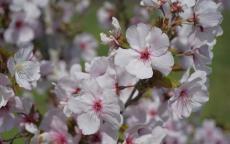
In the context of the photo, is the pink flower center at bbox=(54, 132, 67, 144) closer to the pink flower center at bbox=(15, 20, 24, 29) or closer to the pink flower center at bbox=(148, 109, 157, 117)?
the pink flower center at bbox=(148, 109, 157, 117)

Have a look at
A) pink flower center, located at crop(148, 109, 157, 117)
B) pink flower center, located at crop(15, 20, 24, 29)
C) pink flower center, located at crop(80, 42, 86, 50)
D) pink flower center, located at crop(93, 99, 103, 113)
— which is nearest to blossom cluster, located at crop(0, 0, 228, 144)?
pink flower center, located at crop(93, 99, 103, 113)

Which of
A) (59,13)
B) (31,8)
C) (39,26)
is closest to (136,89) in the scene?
(31,8)

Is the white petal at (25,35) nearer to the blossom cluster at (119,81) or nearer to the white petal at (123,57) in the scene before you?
the blossom cluster at (119,81)

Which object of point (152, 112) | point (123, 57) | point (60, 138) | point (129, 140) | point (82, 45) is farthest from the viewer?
point (82, 45)

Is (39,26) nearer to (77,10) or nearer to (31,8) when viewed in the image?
(31,8)

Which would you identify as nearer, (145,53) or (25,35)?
(145,53)

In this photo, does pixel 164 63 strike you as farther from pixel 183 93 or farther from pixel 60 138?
pixel 60 138

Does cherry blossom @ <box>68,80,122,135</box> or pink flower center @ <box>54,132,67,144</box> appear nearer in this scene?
cherry blossom @ <box>68,80,122,135</box>

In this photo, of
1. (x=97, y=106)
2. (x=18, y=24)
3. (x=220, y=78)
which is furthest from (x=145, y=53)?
(x=220, y=78)
